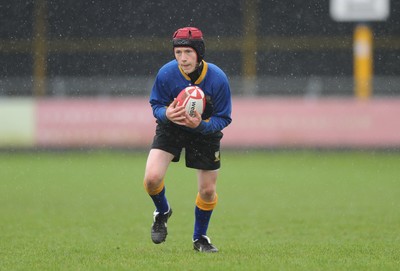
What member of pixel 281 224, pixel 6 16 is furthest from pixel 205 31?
pixel 281 224

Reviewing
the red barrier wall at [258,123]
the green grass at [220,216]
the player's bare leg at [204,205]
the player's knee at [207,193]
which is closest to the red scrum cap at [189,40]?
the player's bare leg at [204,205]

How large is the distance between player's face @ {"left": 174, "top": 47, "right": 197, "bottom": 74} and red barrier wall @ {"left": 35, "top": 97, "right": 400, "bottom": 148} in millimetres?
14016

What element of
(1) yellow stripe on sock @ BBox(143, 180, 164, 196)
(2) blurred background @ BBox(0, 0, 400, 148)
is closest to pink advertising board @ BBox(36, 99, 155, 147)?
(2) blurred background @ BBox(0, 0, 400, 148)

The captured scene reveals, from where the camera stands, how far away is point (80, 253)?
7801 mm

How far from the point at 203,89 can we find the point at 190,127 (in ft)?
1.34

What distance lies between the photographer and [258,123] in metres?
22.0

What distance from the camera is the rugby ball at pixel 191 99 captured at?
24.7ft

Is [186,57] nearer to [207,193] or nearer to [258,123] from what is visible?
[207,193]

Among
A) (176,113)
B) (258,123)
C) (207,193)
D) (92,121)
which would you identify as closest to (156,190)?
(207,193)

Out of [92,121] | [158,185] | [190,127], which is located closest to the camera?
[190,127]

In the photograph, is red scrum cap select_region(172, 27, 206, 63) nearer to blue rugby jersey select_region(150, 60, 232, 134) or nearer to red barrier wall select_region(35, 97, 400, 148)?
blue rugby jersey select_region(150, 60, 232, 134)

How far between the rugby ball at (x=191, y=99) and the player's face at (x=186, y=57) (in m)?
0.19

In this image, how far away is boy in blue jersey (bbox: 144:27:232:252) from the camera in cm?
768

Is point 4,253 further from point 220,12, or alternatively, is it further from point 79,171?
point 220,12
